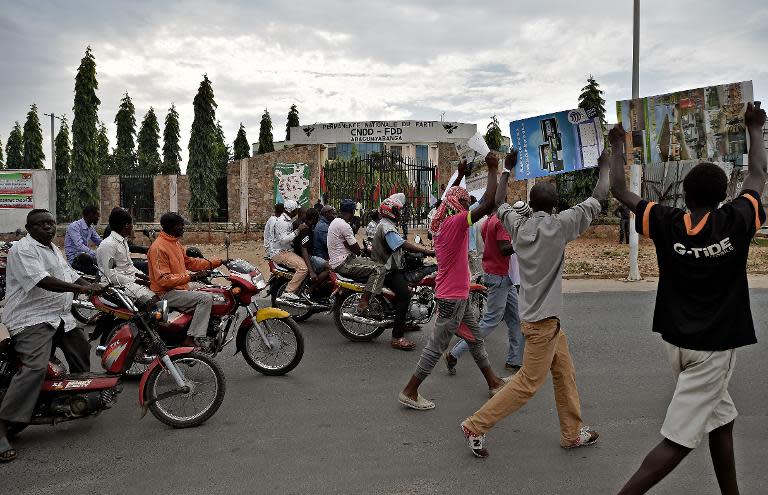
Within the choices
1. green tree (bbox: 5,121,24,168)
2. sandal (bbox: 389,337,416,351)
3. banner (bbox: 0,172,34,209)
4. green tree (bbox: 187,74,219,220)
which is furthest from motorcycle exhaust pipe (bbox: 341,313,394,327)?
green tree (bbox: 5,121,24,168)

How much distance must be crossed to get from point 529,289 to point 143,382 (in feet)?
9.30

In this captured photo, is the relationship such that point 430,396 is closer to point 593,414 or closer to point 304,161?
point 593,414

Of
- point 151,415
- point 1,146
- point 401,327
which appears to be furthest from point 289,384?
point 1,146

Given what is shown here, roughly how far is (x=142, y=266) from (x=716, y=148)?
373 inches

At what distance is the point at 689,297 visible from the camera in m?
3.10

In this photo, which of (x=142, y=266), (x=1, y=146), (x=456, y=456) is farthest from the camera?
(x=1, y=146)

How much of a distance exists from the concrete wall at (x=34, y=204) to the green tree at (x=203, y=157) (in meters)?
8.88

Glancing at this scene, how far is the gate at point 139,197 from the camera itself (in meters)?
30.9

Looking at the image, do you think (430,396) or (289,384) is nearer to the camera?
(430,396)

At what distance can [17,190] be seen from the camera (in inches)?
874

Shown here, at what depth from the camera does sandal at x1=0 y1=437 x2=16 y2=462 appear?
4.32 metres

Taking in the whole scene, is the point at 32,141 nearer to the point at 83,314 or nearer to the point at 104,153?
the point at 104,153

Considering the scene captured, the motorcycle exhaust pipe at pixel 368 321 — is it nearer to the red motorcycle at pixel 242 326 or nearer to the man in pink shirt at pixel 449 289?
the red motorcycle at pixel 242 326

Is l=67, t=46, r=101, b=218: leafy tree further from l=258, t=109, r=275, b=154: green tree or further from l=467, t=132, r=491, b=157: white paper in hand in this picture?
l=467, t=132, r=491, b=157: white paper in hand
